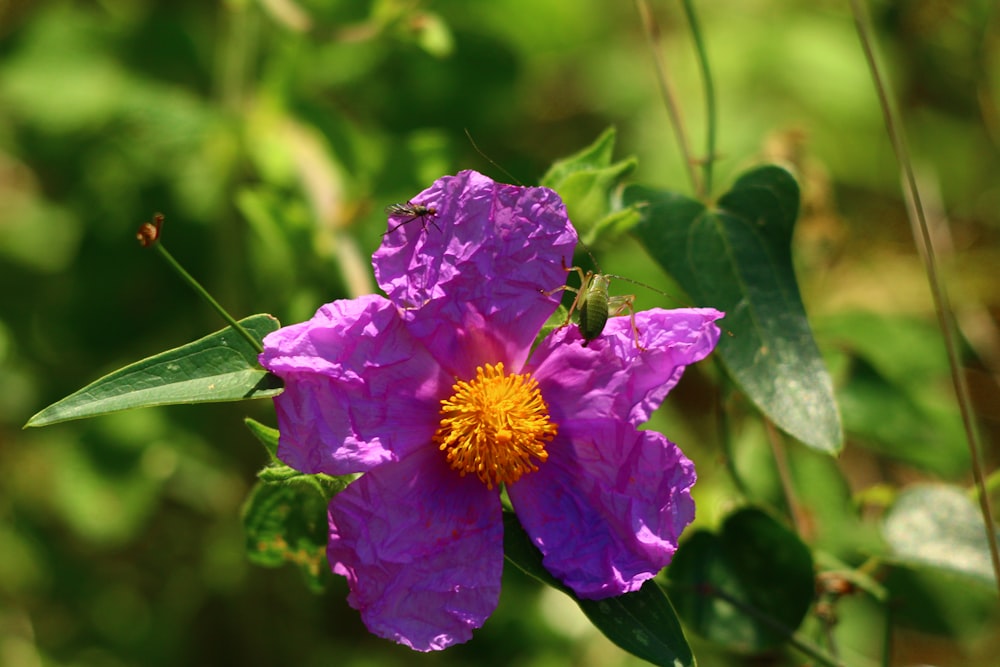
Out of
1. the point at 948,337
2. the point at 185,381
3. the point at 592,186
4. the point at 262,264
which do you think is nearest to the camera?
the point at 185,381

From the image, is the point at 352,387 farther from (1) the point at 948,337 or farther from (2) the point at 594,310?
(1) the point at 948,337

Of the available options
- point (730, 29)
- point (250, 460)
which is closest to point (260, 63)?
point (250, 460)

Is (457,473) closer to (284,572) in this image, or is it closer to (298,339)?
(298,339)

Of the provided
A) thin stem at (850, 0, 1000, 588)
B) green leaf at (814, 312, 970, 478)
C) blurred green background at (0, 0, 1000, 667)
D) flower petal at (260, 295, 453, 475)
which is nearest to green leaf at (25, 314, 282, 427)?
flower petal at (260, 295, 453, 475)

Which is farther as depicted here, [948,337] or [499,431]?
[948,337]

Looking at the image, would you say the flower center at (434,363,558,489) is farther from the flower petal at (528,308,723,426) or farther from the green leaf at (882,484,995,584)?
the green leaf at (882,484,995,584)

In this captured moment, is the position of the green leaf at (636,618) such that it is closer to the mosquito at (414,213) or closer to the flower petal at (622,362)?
the flower petal at (622,362)

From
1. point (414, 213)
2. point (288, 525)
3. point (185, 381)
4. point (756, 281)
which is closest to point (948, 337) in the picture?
point (756, 281)
